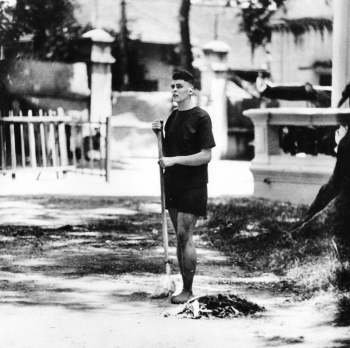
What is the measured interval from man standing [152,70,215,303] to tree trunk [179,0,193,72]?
8.56m

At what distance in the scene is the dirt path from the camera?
4176 millimetres

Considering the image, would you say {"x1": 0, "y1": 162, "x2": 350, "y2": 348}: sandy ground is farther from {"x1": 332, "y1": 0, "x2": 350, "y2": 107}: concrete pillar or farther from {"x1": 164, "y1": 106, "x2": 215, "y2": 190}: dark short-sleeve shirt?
{"x1": 332, "y1": 0, "x2": 350, "y2": 107}: concrete pillar

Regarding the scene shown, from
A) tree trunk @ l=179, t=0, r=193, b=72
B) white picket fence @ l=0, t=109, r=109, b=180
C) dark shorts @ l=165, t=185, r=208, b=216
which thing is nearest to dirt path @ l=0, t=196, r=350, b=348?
dark shorts @ l=165, t=185, r=208, b=216

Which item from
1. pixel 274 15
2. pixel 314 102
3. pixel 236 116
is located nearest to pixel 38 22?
pixel 274 15

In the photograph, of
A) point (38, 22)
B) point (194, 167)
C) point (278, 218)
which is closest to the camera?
point (194, 167)

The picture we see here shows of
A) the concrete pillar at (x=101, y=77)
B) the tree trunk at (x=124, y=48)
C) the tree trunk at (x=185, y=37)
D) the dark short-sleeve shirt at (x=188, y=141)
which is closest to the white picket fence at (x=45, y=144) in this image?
the concrete pillar at (x=101, y=77)

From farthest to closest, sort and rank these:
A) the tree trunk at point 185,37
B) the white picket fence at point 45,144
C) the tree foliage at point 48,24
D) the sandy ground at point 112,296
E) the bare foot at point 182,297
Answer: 1. the tree trunk at point 185,37
2. the white picket fence at point 45,144
3. the tree foliage at point 48,24
4. the bare foot at point 182,297
5. the sandy ground at point 112,296

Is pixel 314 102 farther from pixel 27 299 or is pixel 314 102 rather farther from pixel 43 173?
pixel 27 299

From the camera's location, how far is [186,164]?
4.81 meters

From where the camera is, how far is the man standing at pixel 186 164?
4.82 m

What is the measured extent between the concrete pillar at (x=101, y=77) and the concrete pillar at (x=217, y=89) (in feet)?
6.88

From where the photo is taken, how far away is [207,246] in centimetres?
729

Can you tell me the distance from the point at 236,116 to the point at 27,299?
35.5 ft

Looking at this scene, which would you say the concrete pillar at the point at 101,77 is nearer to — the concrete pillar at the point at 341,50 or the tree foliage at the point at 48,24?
the tree foliage at the point at 48,24
